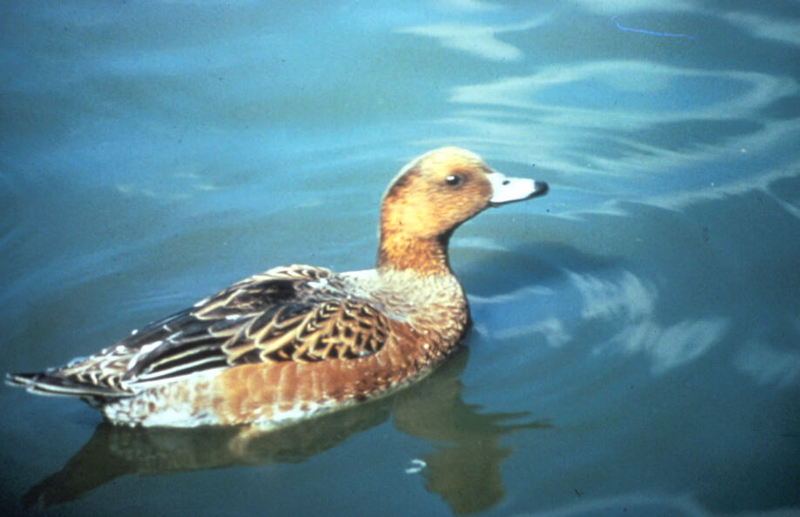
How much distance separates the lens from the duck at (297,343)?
546 centimetres

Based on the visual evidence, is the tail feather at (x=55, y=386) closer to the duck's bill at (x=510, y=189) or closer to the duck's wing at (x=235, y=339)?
the duck's wing at (x=235, y=339)

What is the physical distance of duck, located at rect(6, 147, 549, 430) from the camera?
546cm

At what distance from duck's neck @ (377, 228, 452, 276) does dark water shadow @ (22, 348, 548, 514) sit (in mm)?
953

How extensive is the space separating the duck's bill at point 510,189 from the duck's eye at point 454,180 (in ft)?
0.61

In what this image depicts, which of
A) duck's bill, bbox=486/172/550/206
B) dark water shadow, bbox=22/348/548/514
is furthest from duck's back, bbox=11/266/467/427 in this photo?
duck's bill, bbox=486/172/550/206

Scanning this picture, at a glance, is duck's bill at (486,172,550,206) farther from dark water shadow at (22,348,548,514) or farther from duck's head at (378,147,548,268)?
dark water shadow at (22,348,548,514)

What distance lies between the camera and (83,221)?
7.89m

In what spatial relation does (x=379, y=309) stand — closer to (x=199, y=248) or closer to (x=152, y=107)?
(x=199, y=248)

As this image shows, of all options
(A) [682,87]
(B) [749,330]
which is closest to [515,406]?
(B) [749,330]

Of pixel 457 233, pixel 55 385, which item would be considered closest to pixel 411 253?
pixel 457 233

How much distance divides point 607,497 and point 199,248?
3924 mm

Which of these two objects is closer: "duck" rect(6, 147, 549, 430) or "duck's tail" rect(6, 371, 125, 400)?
"duck's tail" rect(6, 371, 125, 400)

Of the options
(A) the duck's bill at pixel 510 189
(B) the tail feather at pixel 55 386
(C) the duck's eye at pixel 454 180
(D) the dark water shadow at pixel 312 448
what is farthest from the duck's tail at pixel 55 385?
(A) the duck's bill at pixel 510 189

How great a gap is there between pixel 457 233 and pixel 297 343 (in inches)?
105
